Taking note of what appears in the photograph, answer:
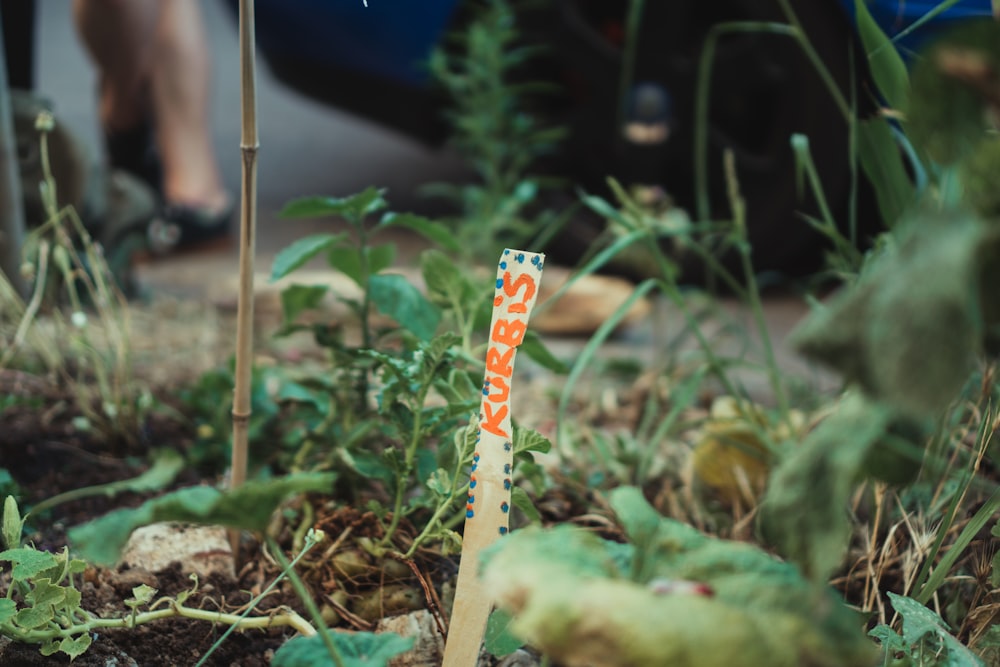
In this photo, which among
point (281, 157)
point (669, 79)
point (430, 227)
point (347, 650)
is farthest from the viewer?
point (281, 157)

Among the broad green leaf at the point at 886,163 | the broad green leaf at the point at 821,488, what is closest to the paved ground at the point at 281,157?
the broad green leaf at the point at 886,163

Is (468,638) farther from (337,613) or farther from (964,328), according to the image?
(964,328)

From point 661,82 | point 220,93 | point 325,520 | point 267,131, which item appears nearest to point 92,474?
point 325,520

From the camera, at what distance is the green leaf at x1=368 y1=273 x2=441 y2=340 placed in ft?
3.53

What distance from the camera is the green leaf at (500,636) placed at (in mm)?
848

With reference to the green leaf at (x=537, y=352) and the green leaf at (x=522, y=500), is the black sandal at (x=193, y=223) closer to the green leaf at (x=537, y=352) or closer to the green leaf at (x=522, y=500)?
the green leaf at (x=537, y=352)

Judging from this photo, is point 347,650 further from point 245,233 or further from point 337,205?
point 337,205

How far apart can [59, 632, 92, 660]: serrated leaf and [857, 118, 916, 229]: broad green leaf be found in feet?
3.11

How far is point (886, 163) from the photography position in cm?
115

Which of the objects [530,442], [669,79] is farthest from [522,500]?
[669,79]

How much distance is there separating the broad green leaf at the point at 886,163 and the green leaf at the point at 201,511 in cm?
82

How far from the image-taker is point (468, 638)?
2.71 feet

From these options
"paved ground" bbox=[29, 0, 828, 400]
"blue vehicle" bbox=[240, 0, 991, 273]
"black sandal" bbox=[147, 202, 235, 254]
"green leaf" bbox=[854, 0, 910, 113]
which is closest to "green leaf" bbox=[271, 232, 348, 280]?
"green leaf" bbox=[854, 0, 910, 113]

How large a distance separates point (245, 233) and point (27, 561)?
34 centimetres
